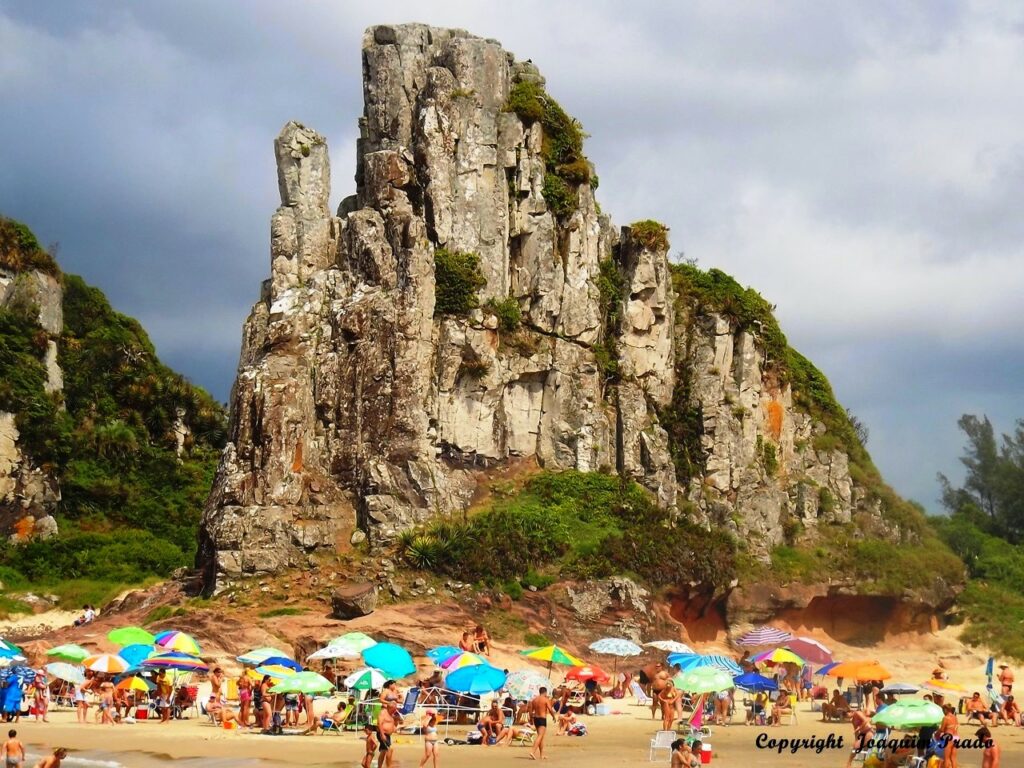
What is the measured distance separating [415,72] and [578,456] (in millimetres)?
14128

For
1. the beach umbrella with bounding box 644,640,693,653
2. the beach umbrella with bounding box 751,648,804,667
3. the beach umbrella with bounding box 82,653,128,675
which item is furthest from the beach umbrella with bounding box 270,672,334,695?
the beach umbrella with bounding box 644,640,693,653

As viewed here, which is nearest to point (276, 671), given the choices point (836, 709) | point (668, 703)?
point (668, 703)

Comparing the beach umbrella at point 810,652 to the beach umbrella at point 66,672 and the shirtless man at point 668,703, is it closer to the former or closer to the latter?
the shirtless man at point 668,703

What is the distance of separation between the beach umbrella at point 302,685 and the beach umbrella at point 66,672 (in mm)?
5863

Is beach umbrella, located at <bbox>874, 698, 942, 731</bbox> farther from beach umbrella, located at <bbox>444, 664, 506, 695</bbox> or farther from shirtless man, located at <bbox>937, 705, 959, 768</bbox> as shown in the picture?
beach umbrella, located at <bbox>444, 664, 506, 695</bbox>

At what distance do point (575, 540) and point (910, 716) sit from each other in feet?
67.5

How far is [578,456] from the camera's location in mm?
46844

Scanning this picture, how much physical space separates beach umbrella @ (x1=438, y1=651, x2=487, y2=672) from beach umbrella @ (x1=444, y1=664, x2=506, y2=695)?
0.33 meters

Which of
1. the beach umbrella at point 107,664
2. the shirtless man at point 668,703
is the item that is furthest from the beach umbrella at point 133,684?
the shirtless man at point 668,703

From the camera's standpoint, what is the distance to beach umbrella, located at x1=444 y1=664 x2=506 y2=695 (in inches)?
1105

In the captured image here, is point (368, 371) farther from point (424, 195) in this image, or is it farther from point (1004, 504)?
point (1004, 504)

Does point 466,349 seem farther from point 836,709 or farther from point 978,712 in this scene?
point 978,712

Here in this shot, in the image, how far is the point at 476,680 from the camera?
28156mm

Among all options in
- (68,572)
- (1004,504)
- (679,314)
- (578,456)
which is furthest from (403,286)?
(1004,504)
